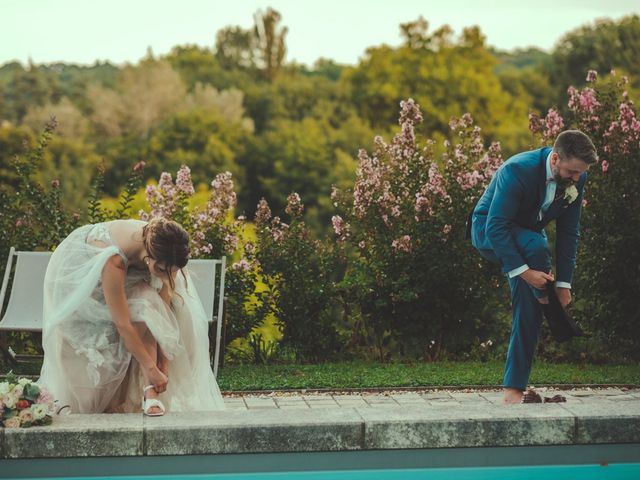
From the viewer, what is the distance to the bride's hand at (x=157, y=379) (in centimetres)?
495

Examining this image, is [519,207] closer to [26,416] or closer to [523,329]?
[523,329]

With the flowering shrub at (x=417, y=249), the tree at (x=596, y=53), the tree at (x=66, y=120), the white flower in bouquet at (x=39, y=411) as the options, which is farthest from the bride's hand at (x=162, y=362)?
the tree at (x=66, y=120)

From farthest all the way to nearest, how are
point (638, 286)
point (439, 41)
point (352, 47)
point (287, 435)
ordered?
point (352, 47), point (439, 41), point (638, 286), point (287, 435)

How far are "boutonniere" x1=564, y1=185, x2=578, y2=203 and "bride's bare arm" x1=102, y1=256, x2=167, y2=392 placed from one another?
2245mm

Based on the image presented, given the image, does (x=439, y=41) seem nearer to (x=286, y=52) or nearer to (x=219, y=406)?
(x=286, y=52)

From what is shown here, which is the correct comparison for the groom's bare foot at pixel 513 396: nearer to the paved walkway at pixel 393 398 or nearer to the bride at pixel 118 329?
the paved walkway at pixel 393 398

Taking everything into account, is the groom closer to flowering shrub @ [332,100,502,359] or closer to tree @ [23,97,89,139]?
flowering shrub @ [332,100,502,359]

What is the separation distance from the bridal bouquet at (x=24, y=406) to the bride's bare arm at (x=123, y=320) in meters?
0.58

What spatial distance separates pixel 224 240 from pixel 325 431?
462 centimetres

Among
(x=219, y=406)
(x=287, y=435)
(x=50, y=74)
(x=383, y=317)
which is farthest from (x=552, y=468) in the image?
(x=50, y=74)

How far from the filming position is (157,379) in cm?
495

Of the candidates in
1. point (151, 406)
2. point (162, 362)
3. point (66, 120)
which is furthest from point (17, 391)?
point (66, 120)

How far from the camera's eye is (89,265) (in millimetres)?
5258

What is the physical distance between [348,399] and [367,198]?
256 cm
